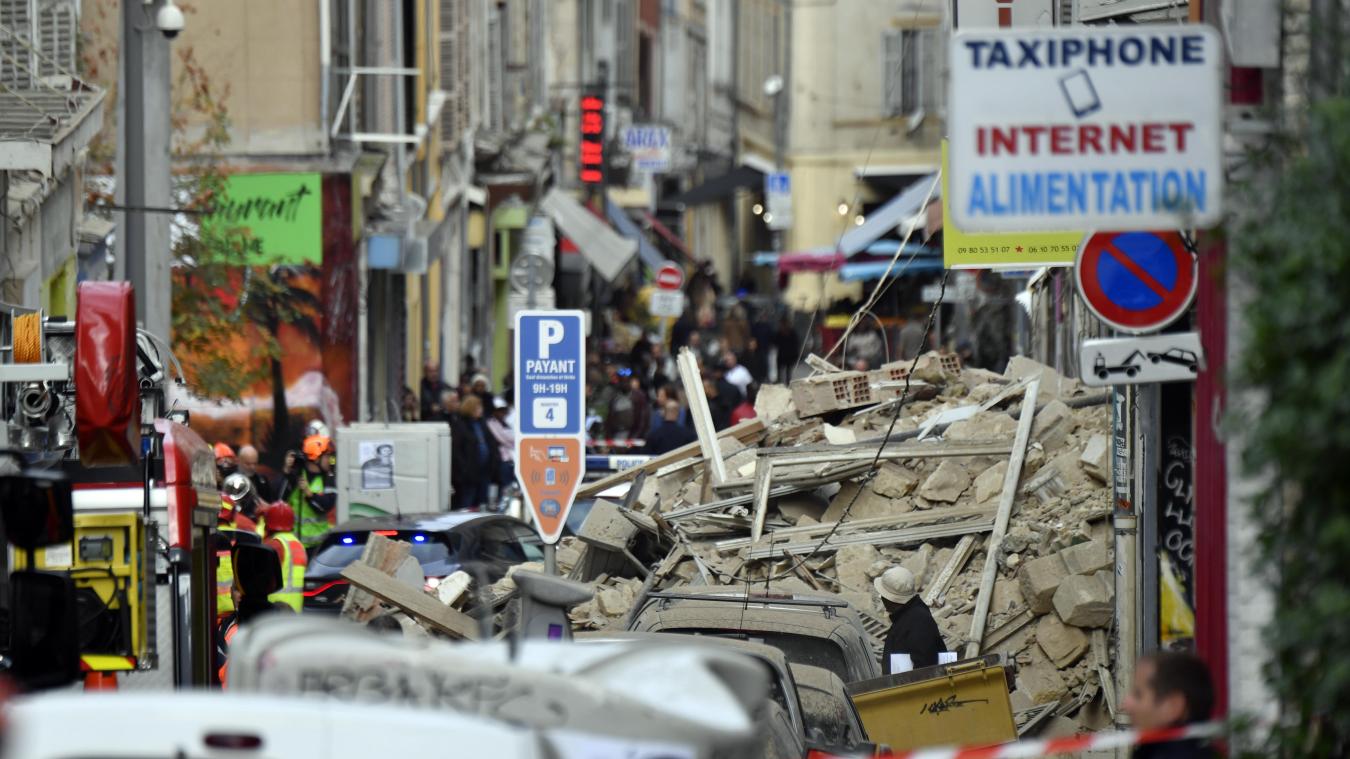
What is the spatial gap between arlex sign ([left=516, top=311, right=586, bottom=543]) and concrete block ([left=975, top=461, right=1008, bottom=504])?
2.92 meters

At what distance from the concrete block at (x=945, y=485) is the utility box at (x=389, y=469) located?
26.0 ft

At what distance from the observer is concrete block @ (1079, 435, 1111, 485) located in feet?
50.0

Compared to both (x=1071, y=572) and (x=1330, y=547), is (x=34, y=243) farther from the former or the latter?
(x=1330, y=547)

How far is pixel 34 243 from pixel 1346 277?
1628cm

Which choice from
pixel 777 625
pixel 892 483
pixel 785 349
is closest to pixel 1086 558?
pixel 892 483

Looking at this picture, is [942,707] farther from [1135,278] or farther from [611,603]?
[611,603]

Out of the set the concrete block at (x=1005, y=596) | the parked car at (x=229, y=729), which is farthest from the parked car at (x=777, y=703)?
the concrete block at (x=1005, y=596)

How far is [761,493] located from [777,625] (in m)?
4.95

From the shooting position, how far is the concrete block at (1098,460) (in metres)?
15.2

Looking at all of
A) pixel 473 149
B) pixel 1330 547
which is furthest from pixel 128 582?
pixel 473 149

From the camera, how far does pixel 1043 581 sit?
46.4 feet

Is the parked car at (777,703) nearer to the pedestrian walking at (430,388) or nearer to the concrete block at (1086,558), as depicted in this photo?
the concrete block at (1086,558)

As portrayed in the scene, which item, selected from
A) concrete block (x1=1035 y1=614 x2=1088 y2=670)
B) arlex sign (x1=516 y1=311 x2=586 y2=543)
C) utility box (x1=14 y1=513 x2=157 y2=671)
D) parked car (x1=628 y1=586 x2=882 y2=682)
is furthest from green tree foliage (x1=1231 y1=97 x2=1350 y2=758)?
arlex sign (x1=516 y1=311 x2=586 y2=543)

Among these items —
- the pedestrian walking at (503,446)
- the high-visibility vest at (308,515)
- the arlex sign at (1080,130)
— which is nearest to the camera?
the arlex sign at (1080,130)
